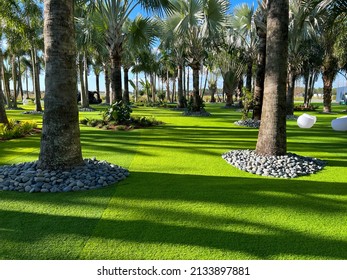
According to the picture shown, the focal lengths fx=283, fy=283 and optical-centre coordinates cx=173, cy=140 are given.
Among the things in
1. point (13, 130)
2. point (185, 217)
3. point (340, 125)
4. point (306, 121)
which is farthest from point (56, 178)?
point (340, 125)

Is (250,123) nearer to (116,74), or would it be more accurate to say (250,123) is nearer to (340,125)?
(340,125)

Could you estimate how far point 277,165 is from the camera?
5660 mm

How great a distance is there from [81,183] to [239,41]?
72.7 ft

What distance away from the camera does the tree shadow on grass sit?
2.88 metres

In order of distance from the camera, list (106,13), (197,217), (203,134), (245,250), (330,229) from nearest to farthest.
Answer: (245,250), (330,229), (197,217), (203,134), (106,13)

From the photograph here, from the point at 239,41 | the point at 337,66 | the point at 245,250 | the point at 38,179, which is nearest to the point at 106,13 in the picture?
the point at 38,179

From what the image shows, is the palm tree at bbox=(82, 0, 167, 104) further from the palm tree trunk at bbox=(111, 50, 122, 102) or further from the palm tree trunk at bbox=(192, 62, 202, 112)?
the palm tree trunk at bbox=(192, 62, 202, 112)

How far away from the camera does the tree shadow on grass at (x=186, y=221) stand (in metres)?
2.88

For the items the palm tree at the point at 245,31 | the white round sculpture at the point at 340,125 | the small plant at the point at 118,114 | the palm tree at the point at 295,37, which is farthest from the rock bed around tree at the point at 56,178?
the palm tree at the point at 245,31

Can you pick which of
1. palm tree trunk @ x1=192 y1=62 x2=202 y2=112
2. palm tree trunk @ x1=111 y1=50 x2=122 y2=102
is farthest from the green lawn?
palm tree trunk @ x1=192 y1=62 x2=202 y2=112

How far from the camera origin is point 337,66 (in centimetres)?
2258

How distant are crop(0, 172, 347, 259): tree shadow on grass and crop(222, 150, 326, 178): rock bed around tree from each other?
0.50 metres

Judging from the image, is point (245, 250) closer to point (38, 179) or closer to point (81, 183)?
point (81, 183)

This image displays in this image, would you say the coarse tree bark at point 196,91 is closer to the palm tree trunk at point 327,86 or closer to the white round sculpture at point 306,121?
the white round sculpture at point 306,121
